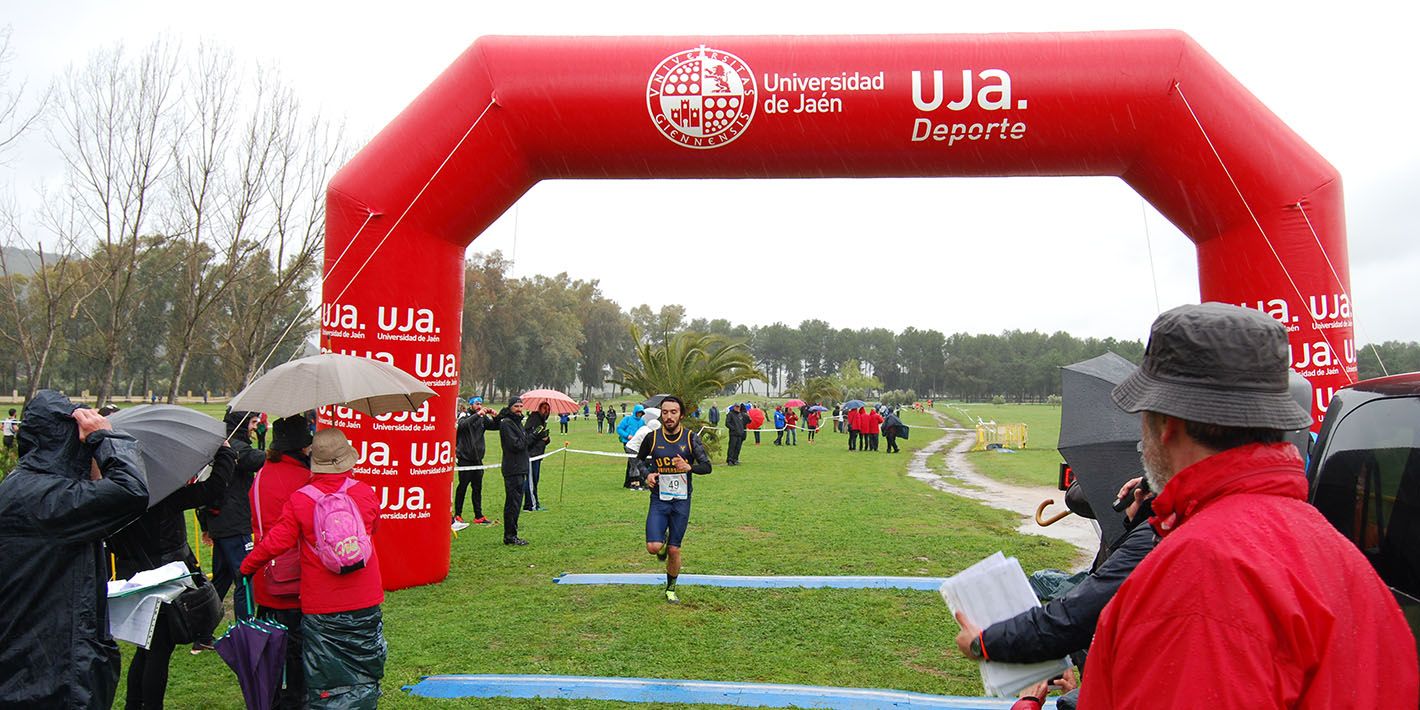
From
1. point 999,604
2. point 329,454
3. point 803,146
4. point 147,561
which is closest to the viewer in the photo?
point 999,604

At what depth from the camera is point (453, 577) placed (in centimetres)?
899

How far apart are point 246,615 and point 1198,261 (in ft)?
27.2

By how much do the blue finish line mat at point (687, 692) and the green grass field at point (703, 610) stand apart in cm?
15

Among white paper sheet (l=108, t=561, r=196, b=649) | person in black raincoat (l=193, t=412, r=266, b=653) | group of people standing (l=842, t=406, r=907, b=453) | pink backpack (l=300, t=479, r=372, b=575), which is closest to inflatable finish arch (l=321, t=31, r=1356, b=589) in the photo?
person in black raincoat (l=193, t=412, r=266, b=653)

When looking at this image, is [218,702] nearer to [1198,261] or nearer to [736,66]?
[736,66]

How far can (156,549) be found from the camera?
5164mm

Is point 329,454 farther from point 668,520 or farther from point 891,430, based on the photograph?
point 891,430

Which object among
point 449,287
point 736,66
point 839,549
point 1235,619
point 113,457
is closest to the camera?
point 1235,619

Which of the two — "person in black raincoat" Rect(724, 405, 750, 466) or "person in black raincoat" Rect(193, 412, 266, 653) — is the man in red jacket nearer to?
"person in black raincoat" Rect(193, 412, 266, 653)

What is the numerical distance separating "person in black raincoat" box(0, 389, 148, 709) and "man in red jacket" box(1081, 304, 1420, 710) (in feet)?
12.2

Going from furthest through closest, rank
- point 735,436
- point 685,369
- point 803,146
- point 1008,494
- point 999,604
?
point 735,436
point 685,369
point 1008,494
point 803,146
point 999,604

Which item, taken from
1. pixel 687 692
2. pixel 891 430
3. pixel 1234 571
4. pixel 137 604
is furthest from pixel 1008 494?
pixel 1234 571

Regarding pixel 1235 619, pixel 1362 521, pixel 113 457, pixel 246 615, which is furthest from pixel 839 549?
pixel 1235 619

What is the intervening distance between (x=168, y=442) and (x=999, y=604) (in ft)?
14.3
